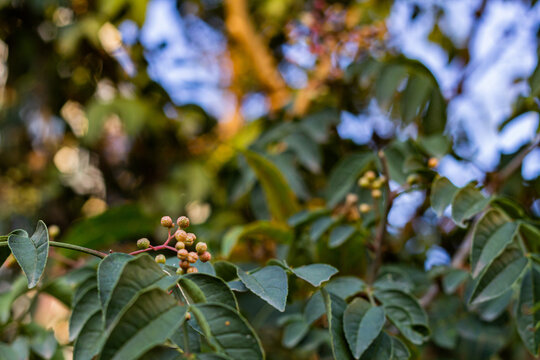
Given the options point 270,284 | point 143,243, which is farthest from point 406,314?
point 143,243

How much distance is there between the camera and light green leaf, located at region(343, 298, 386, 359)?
508 millimetres

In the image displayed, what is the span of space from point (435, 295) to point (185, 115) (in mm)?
983

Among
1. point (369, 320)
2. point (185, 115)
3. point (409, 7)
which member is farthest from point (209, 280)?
point (409, 7)

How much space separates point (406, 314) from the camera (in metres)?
0.63

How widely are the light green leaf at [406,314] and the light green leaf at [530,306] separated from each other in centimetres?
12

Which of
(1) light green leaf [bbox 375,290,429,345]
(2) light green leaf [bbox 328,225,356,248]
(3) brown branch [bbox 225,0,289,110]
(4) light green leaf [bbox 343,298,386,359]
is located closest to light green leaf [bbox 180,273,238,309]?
(4) light green leaf [bbox 343,298,386,359]

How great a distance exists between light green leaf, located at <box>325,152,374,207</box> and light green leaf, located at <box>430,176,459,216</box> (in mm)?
235

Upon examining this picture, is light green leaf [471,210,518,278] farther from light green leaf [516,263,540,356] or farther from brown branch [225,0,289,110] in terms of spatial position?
brown branch [225,0,289,110]

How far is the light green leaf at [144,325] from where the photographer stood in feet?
1.20

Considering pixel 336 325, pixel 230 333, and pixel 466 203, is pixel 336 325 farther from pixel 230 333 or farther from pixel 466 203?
pixel 466 203

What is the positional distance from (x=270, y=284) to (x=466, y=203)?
33 cm

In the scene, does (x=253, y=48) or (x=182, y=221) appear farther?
(x=253, y=48)

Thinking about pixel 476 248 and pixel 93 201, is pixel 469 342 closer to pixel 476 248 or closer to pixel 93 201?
pixel 476 248

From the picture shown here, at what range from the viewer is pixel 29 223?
1.80 metres
